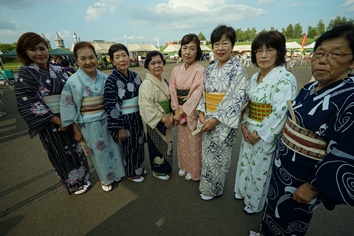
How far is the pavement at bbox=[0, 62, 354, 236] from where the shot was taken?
77.3 inches

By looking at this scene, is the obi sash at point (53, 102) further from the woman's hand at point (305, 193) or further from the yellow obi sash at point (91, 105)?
the woman's hand at point (305, 193)

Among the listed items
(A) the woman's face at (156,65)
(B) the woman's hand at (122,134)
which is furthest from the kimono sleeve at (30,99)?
(A) the woman's face at (156,65)

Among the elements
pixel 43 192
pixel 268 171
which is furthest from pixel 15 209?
pixel 268 171

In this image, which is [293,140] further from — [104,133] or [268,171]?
[104,133]

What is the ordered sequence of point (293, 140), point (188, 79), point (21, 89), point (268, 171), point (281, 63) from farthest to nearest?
point (188, 79) < point (21, 89) < point (268, 171) < point (281, 63) < point (293, 140)

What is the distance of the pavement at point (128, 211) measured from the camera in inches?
77.3

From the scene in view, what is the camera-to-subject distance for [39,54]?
207 centimetres

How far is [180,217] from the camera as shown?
210 cm

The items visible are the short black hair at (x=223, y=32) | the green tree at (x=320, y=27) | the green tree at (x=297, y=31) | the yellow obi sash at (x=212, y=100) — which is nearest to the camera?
the short black hair at (x=223, y=32)

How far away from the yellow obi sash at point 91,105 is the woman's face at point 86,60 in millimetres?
338

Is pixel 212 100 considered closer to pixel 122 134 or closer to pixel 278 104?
pixel 278 104

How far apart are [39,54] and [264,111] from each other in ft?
8.50

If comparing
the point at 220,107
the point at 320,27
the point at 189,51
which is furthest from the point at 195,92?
the point at 320,27

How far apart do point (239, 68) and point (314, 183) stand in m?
1.26
